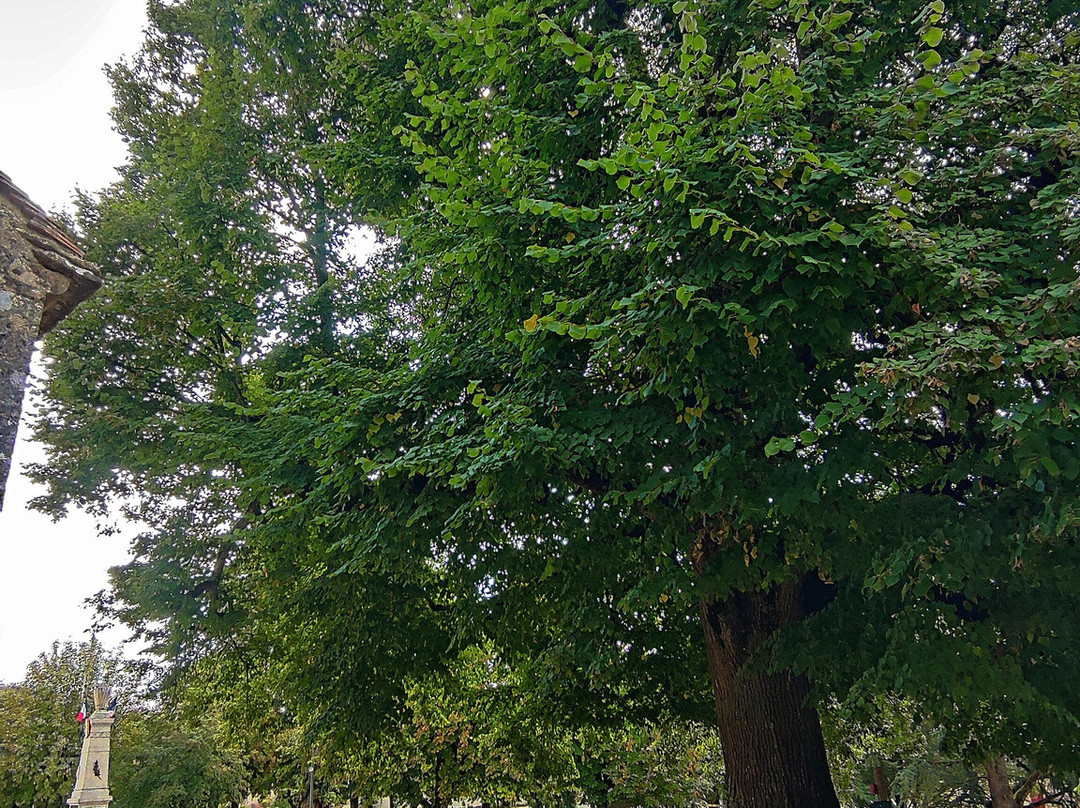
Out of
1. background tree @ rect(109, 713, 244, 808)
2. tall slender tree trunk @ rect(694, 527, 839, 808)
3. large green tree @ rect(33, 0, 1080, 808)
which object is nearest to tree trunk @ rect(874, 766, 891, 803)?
large green tree @ rect(33, 0, 1080, 808)

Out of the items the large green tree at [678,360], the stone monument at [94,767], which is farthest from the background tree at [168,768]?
the large green tree at [678,360]

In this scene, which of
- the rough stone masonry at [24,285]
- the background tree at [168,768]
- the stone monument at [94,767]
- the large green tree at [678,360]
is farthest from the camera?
the background tree at [168,768]

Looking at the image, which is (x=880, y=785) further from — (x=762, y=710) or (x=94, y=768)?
(x=94, y=768)

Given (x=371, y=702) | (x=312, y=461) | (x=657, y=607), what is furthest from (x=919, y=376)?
(x=371, y=702)

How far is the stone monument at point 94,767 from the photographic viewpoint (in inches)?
472

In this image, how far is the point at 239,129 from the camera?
9438 mm

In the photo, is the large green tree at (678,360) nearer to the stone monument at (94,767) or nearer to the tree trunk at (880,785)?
the stone monument at (94,767)

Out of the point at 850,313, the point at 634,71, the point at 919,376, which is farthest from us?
the point at 634,71

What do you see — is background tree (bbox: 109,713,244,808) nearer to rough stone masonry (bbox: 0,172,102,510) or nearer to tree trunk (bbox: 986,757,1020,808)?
rough stone masonry (bbox: 0,172,102,510)

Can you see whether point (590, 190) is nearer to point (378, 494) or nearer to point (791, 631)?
point (378, 494)

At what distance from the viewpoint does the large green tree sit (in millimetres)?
4215

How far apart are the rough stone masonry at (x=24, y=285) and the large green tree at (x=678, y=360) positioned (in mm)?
2573

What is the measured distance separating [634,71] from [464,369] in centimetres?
315

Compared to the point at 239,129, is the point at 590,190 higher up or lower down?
lower down
